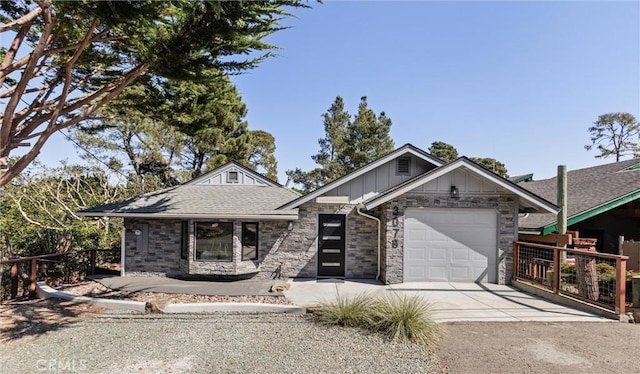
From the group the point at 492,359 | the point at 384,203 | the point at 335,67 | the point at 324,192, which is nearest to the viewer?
the point at 492,359

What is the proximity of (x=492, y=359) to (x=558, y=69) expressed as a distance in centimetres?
1065

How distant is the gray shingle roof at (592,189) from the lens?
35.1 feet

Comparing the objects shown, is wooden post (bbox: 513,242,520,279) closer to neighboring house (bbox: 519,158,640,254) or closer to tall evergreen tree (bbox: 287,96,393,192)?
neighboring house (bbox: 519,158,640,254)

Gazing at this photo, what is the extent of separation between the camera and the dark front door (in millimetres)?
11148

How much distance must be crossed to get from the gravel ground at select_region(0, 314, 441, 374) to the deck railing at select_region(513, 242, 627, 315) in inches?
192

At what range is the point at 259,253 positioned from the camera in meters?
10.9

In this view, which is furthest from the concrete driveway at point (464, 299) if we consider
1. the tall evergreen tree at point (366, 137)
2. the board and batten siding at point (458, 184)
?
the tall evergreen tree at point (366, 137)

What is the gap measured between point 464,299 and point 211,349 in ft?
20.1

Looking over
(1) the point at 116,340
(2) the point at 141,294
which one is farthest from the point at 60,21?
(2) the point at 141,294

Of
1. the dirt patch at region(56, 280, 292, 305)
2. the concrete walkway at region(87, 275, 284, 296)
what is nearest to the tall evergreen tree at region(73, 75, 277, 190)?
the concrete walkway at region(87, 275, 284, 296)

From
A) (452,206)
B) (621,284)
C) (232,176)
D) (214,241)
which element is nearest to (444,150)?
(232,176)

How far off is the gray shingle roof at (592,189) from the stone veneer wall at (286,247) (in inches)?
228

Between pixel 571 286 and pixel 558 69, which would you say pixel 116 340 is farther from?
pixel 558 69

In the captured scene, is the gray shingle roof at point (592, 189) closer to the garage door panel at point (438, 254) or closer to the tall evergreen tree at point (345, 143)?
the garage door panel at point (438, 254)
